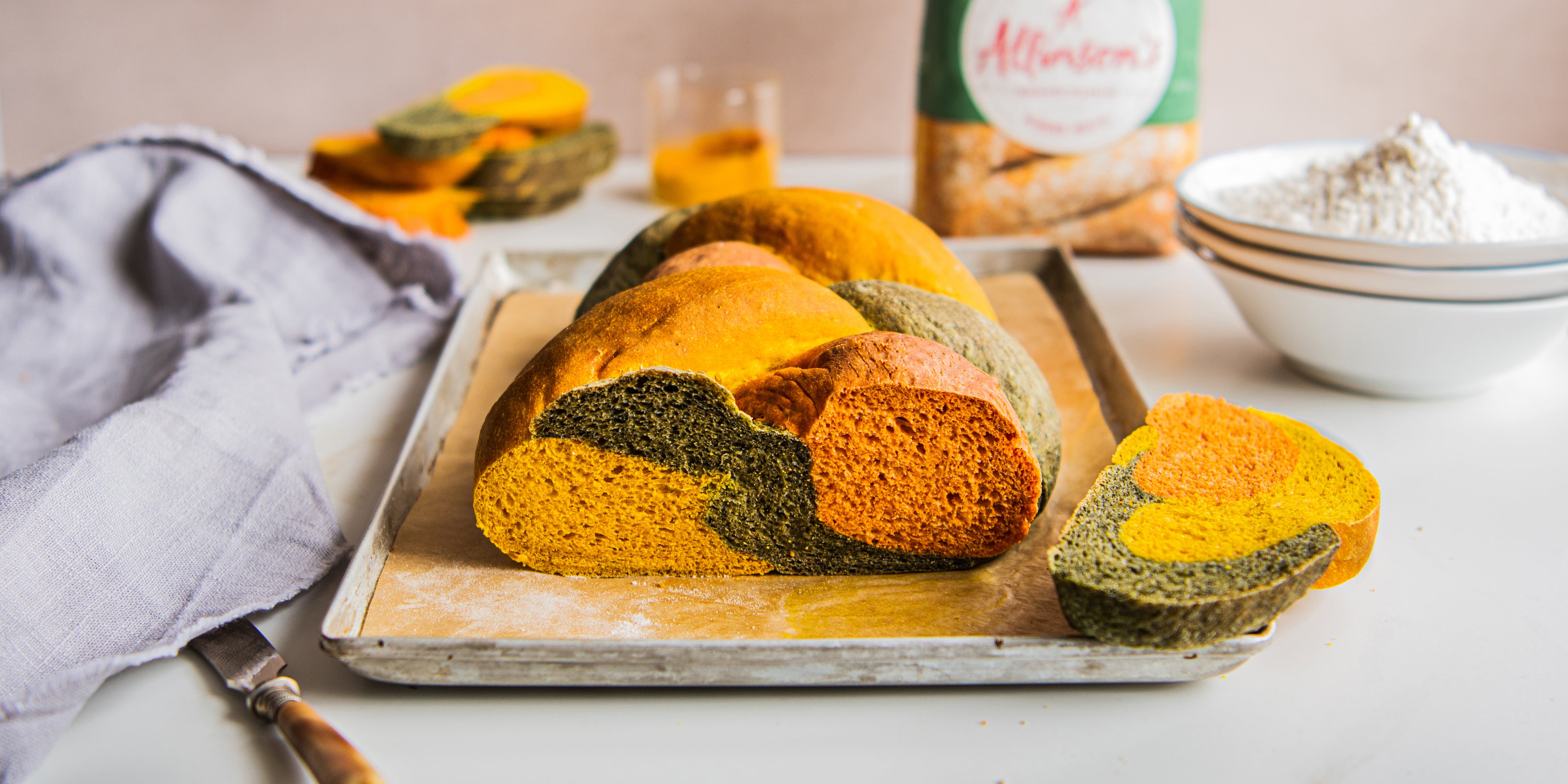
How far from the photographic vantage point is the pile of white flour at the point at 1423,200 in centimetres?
98

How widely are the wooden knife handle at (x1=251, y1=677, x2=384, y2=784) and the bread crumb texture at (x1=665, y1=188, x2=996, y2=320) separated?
51 centimetres

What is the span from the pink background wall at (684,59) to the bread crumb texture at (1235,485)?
121 centimetres

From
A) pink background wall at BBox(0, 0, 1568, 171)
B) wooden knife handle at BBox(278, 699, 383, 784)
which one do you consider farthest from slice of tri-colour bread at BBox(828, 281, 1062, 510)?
pink background wall at BBox(0, 0, 1568, 171)

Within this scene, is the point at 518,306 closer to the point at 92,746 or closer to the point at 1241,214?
the point at 92,746

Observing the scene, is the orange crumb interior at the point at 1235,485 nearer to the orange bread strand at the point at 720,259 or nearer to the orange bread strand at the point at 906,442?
the orange bread strand at the point at 906,442

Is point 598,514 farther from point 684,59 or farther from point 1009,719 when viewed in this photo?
point 684,59

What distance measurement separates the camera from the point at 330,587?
0.79 m

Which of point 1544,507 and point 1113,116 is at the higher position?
point 1113,116

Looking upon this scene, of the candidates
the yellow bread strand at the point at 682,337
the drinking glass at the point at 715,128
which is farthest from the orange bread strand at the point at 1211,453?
the drinking glass at the point at 715,128

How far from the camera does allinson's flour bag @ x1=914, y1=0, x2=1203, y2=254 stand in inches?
53.6

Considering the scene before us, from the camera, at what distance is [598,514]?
732 mm

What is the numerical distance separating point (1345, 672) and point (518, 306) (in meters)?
0.91

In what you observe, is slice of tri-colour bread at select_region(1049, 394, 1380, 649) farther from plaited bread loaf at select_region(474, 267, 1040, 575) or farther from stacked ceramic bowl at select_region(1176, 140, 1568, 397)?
stacked ceramic bowl at select_region(1176, 140, 1568, 397)

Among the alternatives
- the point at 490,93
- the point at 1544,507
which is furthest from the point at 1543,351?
the point at 490,93
